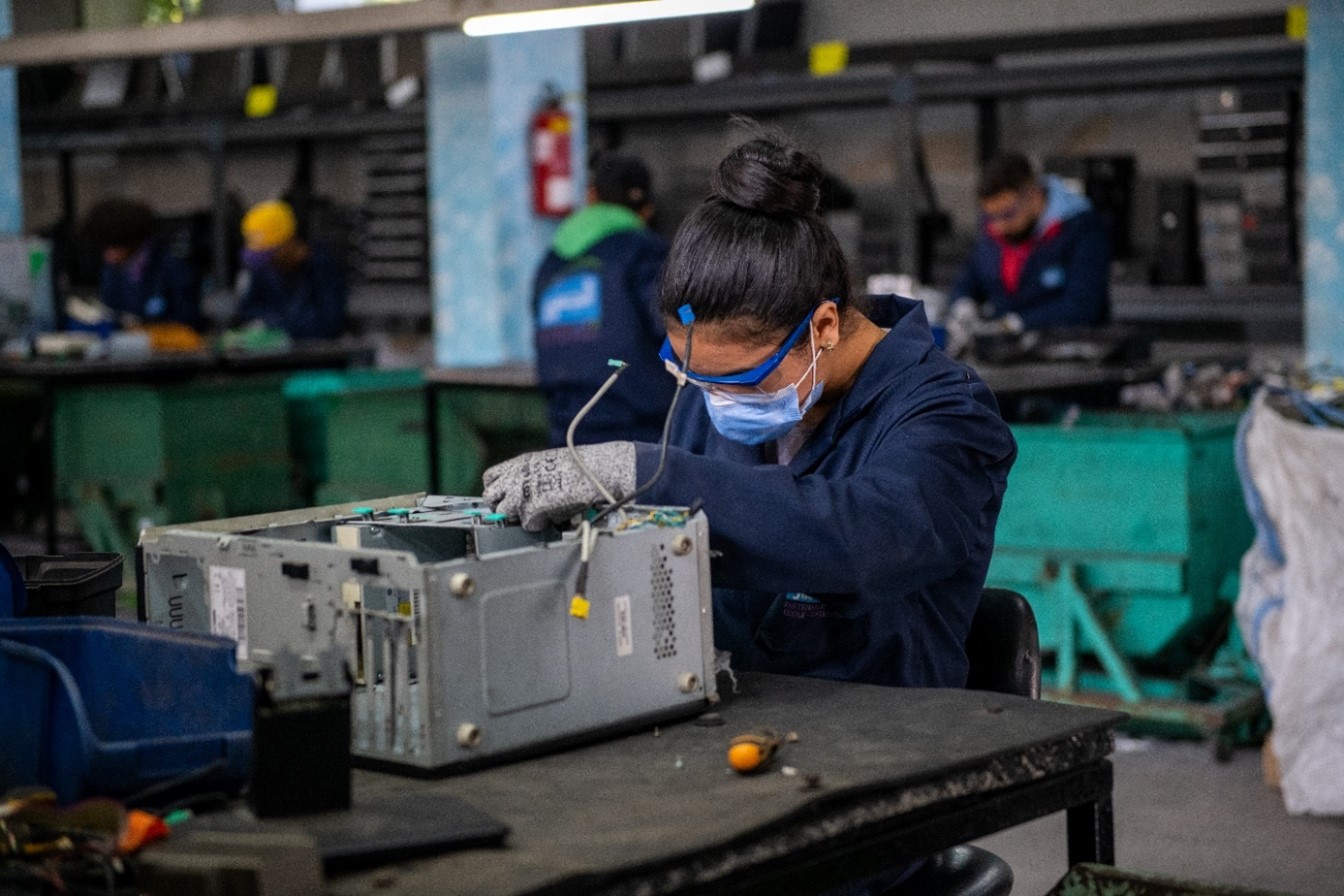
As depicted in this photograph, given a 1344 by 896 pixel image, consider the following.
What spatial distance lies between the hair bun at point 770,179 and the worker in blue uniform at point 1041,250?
10.8 feet

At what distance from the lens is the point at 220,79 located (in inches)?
341

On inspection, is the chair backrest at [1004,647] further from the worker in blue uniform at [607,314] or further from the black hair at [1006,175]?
the black hair at [1006,175]

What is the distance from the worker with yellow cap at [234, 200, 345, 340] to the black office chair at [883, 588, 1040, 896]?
564 cm

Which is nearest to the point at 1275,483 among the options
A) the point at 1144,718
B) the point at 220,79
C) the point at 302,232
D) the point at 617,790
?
the point at 1144,718

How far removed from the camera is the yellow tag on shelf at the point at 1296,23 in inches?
209

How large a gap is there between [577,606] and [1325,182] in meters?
4.18

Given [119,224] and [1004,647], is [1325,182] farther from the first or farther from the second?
[119,224]

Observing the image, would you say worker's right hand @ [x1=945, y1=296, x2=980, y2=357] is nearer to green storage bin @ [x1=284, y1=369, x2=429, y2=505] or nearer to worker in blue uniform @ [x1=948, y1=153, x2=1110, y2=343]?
worker in blue uniform @ [x1=948, y1=153, x2=1110, y2=343]

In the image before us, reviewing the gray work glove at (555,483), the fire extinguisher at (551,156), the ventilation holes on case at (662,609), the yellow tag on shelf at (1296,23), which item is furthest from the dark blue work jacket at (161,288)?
the ventilation holes on case at (662,609)

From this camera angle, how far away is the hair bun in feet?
5.65

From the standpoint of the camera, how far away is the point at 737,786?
1.32 m

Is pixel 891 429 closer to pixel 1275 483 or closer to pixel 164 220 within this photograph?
pixel 1275 483

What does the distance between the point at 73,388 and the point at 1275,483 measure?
403 cm

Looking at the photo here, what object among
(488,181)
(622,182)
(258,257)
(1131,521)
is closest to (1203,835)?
(1131,521)
